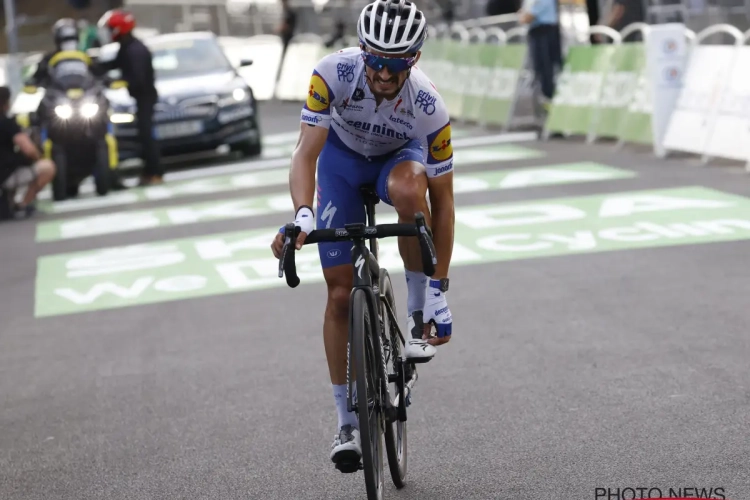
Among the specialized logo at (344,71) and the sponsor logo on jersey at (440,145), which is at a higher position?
the specialized logo at (344,71)

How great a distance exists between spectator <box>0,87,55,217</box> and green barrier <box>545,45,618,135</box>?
23.8ft

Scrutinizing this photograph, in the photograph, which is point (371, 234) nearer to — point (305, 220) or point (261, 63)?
point (305, 220)

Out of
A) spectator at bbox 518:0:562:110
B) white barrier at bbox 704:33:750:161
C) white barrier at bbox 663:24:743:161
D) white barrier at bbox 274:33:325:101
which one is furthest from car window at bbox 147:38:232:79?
white barrier at bbox 274:33:325:101

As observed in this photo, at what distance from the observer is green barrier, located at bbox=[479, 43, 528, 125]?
821 inches

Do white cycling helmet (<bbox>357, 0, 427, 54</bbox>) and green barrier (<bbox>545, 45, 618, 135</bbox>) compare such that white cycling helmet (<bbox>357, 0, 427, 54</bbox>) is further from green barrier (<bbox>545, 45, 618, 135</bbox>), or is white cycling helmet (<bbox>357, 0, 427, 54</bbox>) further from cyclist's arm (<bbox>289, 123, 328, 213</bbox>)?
green barrier (<bbox>545, 45, 618, 135</bbox>)

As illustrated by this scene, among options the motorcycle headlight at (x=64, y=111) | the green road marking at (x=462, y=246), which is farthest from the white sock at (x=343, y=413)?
the motorcycle headlight at (x=64, y=111)

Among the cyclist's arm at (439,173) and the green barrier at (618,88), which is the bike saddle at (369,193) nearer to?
the cyclist's arm at (439,173)

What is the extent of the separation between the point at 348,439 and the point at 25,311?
6.27 m

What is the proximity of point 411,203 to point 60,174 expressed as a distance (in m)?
13.3

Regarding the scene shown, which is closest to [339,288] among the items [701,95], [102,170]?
[701,95]

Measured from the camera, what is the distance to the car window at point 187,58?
20.9 m

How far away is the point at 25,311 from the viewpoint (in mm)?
10938

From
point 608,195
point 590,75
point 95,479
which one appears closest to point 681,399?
point 95,479

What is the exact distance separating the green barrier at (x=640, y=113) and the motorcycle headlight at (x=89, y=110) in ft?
22.9
